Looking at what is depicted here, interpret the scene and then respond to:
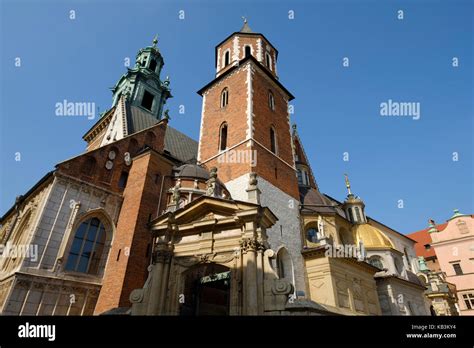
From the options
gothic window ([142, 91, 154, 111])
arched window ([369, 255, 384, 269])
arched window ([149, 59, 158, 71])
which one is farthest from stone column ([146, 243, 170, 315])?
arched window ([149, 59, 158, 71])

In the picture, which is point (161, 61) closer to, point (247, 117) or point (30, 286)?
point (247, 117)

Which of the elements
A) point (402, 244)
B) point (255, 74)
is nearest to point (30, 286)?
point (255, 74)

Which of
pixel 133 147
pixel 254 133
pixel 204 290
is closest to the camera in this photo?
pixel 204 290

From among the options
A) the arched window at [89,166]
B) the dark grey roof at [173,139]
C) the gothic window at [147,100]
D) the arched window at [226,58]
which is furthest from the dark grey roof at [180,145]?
the arched window at [226,58]

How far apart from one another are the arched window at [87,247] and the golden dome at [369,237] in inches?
785

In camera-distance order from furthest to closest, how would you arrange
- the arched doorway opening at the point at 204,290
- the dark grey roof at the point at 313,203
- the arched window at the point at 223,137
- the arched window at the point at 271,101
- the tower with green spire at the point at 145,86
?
the tower with green spire at the point at 145,86 < the arched window at the point at 271,101 < the dark grey roof at the point at 313,203 < the arched window at the point at 223,137 < the arched doorway opening at the point at 204,290

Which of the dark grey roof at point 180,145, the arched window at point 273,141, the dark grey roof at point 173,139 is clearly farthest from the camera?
the dark grey roof at point 180,145

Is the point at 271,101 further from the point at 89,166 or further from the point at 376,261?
the point at 376,261

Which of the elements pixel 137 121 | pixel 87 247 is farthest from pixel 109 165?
pixel 137 121

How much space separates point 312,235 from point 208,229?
12838 millimetres

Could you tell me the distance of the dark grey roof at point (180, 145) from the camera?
26.5 meters

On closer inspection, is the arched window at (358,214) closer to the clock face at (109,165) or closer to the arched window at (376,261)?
the arched window at (376,261)

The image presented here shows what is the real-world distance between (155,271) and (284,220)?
10060 mm

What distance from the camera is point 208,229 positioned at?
10352 millimetres
